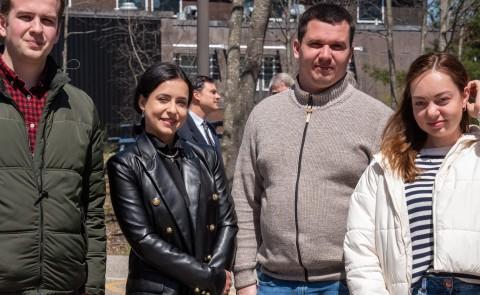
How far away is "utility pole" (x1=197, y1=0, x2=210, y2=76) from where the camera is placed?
10.1 m

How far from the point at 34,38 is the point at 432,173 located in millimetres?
1799

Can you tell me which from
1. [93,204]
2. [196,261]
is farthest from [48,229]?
[196,261]

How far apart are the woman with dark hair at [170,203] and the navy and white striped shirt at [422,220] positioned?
3.13 ft

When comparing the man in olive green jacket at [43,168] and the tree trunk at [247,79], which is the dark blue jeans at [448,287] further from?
the tree trunk at [247,79]

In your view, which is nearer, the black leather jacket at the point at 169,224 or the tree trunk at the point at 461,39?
the black leather jacket at the point at 169,224

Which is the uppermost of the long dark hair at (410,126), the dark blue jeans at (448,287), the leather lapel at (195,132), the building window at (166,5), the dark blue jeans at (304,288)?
the building window at (166,5)

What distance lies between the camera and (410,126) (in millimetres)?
4059

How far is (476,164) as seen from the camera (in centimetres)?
373

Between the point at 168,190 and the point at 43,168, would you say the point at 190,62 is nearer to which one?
the point at 168,190

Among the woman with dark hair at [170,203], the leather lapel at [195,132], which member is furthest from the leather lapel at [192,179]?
the leather lapel at [195,132]

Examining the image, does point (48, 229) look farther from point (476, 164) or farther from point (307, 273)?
point (476, 164)

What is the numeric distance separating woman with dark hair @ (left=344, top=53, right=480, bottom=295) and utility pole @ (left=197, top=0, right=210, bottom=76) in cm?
620

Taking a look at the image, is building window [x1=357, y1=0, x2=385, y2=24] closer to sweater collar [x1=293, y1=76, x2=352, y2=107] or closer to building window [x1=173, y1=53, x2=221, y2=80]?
building window [x1=173, y1=53, x2=221, y2=80]

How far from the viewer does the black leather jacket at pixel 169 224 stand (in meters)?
4.11
